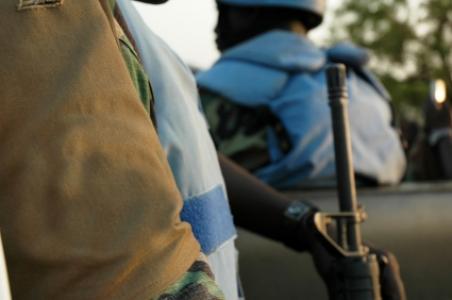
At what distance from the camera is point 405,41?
104 ft

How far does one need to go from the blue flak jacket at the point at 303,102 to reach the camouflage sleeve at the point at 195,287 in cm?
254

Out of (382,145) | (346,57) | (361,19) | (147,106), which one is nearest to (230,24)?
(346,57)

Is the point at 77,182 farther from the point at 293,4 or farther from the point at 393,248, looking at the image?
the point at 293,4

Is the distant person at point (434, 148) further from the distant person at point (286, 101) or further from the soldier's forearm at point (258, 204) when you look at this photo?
the soldier's forearm at point (258, 204)

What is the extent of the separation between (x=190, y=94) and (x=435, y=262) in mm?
2012

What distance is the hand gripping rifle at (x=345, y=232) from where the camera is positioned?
250cm

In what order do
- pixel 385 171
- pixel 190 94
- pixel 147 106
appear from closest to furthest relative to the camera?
pixel 147 106
pixel 190 94
pixel 385 171

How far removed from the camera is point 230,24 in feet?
13.8

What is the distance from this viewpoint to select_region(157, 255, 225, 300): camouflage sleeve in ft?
3.88

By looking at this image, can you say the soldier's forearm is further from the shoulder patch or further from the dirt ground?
the shoulder patch

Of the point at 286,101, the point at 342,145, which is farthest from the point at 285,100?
the point at 342,145

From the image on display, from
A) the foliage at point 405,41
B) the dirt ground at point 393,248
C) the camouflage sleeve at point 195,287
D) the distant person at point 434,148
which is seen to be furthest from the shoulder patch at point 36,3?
the foliage at point 405,41

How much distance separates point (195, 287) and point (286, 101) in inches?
106

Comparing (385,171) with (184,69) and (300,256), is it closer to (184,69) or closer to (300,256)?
(300,256)
